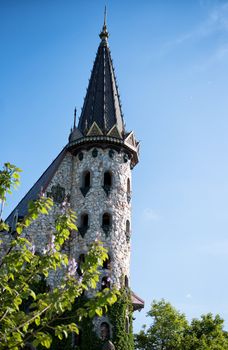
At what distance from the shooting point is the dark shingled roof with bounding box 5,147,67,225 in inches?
1372

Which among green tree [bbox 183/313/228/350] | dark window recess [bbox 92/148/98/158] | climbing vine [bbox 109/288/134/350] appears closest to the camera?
climbing vine [bbox 109/288/134/350]

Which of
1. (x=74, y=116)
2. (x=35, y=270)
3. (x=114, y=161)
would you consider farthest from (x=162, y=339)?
(x=35, y=270)

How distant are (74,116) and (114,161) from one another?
20.0 feet

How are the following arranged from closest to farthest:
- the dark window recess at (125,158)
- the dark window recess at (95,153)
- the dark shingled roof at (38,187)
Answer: the dark window recess at (95,153), the dark shingled roof at (38,187), the dark window recess at (125,158)

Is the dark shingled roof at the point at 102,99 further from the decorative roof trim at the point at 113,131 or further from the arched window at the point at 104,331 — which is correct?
the arched window at the point at 104,331

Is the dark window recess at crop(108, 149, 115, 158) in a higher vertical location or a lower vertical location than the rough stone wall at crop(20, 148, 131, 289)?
higher

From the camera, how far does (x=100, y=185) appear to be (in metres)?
33.3

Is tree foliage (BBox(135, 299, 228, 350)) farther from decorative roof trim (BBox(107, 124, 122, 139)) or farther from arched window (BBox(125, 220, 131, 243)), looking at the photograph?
decorative roof trim (BBox(107, 124, 122, 139))

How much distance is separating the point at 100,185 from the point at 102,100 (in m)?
7.28

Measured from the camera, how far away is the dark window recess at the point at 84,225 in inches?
1270

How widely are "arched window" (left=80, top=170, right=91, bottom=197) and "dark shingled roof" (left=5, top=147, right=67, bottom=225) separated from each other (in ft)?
6.89

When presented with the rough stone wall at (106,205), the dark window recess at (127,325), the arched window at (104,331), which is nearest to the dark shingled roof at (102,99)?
the rough stone wall at (106,205)

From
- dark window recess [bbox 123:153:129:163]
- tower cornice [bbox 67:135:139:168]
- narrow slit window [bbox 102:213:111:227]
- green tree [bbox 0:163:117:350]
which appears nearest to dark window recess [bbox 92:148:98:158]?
tower cornice [bbox 67:135:139:168]

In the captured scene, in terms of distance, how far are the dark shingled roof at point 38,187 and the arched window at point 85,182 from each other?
210cm
